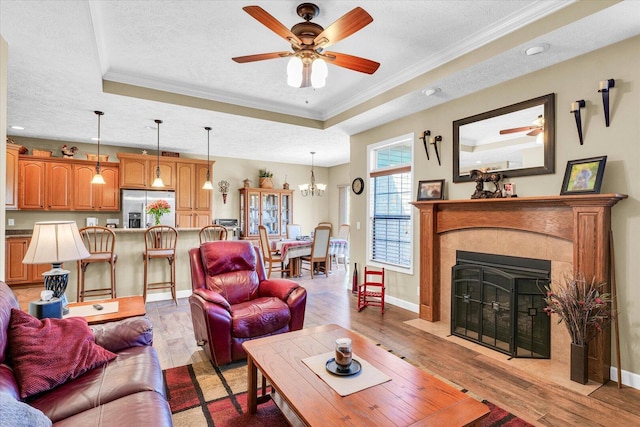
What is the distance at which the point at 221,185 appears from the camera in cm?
771

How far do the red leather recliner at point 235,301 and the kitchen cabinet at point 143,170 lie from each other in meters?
4.00

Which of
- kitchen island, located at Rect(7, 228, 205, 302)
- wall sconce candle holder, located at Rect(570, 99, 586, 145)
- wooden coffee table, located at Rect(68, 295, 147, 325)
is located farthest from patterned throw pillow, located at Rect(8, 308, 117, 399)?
wall sconce candle holder, located at Rect(570, 99, 586, 145)

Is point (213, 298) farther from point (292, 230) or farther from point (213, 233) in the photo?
point (292, 230)

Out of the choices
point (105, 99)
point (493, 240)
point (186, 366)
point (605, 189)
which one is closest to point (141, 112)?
point (105, 99)

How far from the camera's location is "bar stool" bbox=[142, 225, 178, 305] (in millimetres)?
4426

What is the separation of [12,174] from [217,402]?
569 cm

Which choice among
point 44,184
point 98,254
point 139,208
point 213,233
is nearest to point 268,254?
point 213,233

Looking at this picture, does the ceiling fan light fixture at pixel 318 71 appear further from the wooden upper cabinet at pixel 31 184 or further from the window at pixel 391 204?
the wooden upper cabinet at pixel 31 184

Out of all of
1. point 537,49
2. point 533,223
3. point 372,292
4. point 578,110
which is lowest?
point 372,292

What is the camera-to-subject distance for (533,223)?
2.93 meters

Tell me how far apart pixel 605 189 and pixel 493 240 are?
99 centimetres

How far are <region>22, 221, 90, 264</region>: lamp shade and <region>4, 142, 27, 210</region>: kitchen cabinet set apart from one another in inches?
173

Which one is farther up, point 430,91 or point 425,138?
point 430,91

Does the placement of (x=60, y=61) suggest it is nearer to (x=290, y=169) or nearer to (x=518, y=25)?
(x=518, y=25)
